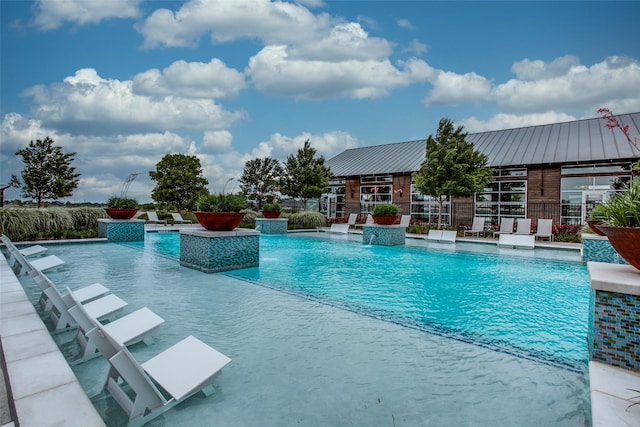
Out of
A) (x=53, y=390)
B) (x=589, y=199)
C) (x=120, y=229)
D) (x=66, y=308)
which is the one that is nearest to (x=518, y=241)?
(x=589, y=199)

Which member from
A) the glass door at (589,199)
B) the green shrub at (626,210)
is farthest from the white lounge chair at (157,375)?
the glass door at (589,199)

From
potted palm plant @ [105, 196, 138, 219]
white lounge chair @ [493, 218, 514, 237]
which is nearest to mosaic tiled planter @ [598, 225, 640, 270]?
white lounge chair @ [493, 218, 514, 237]

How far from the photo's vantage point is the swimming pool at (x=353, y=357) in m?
2.64

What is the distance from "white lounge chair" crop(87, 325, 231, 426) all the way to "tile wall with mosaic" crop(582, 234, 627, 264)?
401 inches

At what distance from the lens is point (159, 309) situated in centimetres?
529

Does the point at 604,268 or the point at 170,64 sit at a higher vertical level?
the point at 170,64

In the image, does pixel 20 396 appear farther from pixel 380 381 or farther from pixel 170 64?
pixel 170 64

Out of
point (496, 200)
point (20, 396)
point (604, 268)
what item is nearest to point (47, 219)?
point (20, 396)

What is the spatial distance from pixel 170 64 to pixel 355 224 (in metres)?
13.0

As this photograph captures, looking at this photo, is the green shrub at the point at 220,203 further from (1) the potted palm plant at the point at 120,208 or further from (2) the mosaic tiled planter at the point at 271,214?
(2) the mosaic tiled planter at the point at 271,214

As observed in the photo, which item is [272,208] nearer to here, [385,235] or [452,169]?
[385,235]

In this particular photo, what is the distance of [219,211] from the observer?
8648 mm

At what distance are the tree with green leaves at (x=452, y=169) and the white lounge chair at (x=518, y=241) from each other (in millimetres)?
4170

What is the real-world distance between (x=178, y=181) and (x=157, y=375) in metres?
26.8
